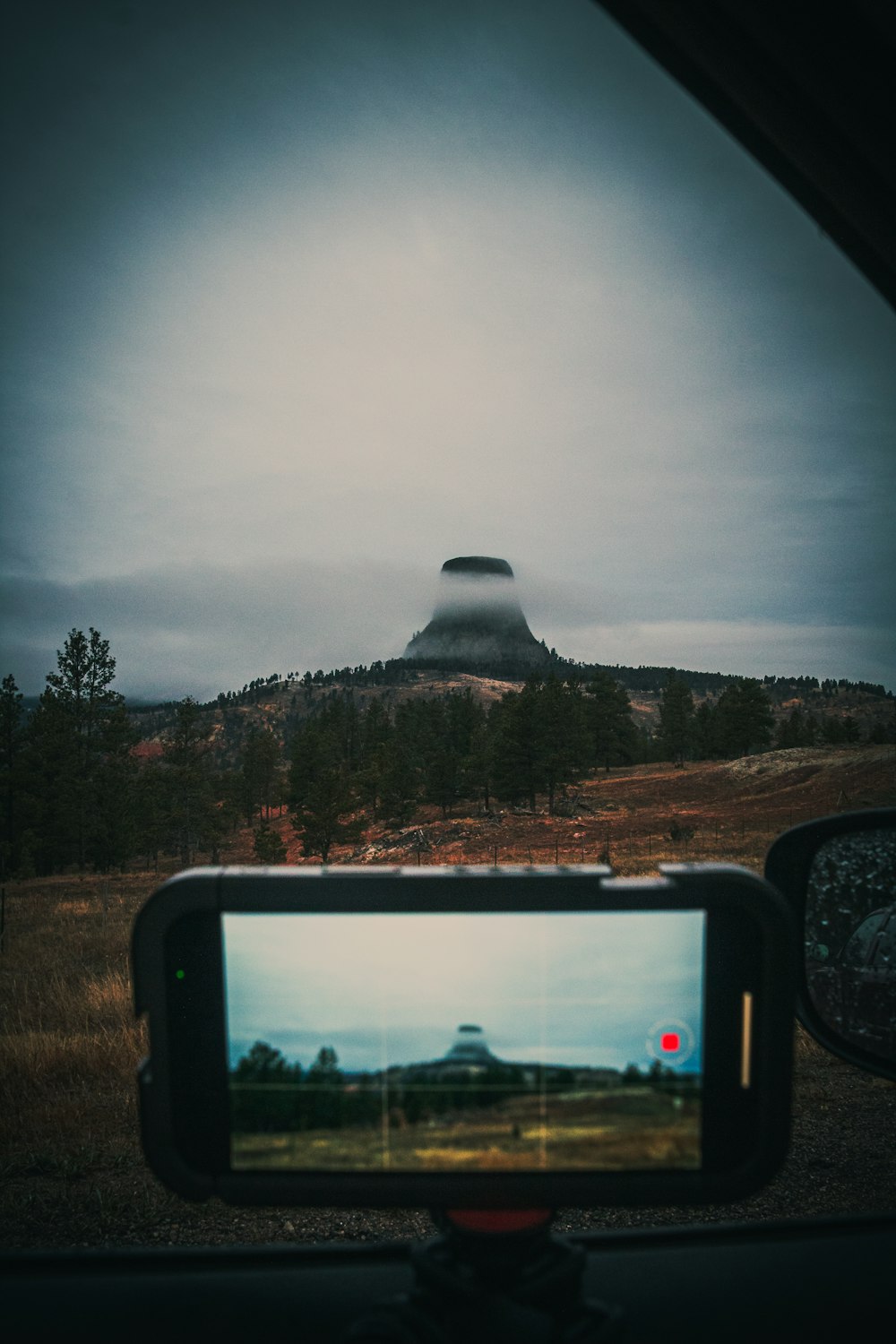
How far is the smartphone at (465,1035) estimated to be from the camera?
1.04 metres

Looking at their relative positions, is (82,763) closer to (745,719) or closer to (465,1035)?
(465,1035)

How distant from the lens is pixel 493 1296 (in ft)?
3.77

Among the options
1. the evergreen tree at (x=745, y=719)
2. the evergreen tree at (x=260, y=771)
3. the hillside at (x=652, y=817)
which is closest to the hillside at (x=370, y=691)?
the evergreen tree at (x=745, y=719)

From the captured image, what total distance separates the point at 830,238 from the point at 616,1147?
1.93m

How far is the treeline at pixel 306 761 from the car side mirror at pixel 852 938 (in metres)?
21.9

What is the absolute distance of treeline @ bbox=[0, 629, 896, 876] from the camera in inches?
951

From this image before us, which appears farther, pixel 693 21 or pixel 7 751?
pixel 7 751

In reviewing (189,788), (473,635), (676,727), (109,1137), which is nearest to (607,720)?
(676,727)

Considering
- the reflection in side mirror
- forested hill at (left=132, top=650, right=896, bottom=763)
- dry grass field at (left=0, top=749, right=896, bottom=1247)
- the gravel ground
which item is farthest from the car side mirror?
forested hill at (left=132, top=650, right=896, bottom=763)

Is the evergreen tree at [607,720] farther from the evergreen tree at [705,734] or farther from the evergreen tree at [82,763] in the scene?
the evergreen tree at [82,763]

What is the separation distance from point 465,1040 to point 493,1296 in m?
0.44

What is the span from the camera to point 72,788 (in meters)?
26.3

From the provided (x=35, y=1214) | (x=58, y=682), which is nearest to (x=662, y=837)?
(x=58, y=682)

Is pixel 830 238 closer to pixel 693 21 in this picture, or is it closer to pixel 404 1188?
pixel 693 21
